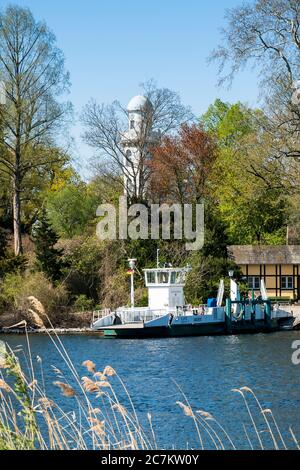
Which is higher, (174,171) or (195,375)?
(174,171)

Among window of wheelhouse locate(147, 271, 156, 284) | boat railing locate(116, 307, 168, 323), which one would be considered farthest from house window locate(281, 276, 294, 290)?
boat railing locate(116, 307, 168, 323)

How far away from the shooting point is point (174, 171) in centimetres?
5991

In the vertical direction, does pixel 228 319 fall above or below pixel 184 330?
above

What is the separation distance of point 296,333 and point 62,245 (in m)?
14.4

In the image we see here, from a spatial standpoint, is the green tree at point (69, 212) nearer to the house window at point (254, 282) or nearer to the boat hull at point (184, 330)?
the house window at point (254, 282)

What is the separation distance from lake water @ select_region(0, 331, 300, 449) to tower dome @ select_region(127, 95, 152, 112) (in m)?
20.9

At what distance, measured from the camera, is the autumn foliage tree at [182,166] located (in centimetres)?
5953

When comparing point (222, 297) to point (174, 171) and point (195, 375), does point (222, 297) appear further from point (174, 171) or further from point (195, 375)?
point (195, 375)

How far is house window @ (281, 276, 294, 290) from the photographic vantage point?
5447cm

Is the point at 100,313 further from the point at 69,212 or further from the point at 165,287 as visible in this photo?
the point at 69,212

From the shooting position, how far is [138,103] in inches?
2756

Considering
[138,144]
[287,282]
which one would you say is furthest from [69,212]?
[287,282]

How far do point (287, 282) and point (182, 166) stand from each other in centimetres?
1094

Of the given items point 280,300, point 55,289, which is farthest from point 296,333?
point 55,289
